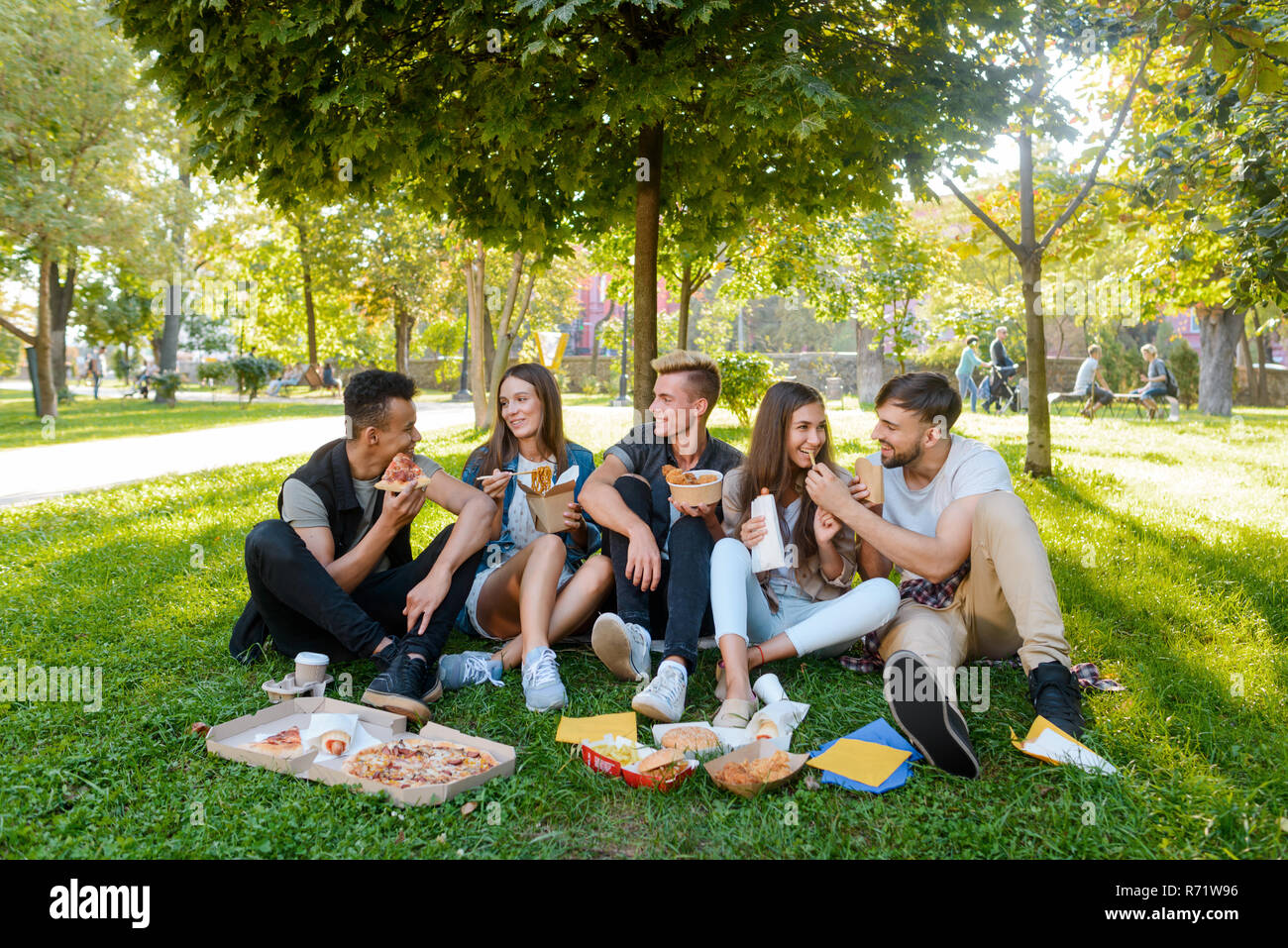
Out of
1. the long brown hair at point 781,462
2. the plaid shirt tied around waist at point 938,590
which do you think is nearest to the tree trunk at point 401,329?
the long brown hair at point 781,462

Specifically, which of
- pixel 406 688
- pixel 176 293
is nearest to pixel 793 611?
pixel 406 688

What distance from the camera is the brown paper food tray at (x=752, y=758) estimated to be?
2779 millimetres

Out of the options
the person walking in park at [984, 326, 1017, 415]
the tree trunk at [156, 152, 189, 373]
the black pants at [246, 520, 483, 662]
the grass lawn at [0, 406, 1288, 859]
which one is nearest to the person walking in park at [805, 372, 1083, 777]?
the grass lawn at [0, 406, 1288, 859]

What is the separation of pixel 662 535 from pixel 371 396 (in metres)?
1.42

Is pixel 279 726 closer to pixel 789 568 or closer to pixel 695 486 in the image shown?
pixel 695 486

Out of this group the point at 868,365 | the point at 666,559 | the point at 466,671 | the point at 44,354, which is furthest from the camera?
the point at 868,365

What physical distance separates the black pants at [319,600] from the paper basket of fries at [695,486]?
940 millimetres

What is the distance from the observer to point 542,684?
357 centimetres

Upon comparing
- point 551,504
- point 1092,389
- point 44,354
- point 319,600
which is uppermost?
point 44,354

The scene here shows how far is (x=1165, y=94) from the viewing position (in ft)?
26.6

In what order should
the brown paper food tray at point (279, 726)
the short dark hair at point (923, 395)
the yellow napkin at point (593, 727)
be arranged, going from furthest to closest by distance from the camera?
the short dark hair at point (923, 395)
the yellow napkin at point (593, 727)
the brown paper food tray at point (279, 726)

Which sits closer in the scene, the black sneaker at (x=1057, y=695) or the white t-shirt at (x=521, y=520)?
the black sneaker at (x=1057, y=695)

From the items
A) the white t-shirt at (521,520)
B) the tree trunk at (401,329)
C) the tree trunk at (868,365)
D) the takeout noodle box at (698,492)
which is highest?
the tree trunk at (401,329)

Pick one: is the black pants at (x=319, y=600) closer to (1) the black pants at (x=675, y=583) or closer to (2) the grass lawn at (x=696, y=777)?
(2) the grass lawn at (x=696, y=777)
